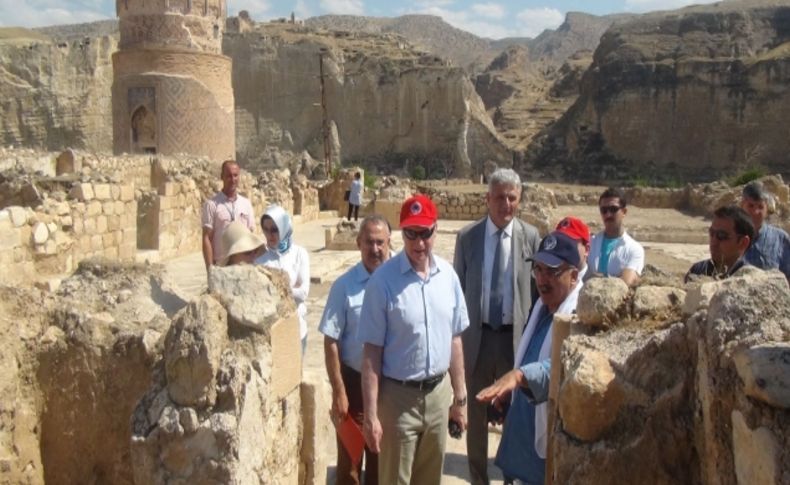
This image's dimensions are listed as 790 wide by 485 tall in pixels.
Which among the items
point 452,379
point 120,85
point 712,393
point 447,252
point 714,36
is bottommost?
point 447,252

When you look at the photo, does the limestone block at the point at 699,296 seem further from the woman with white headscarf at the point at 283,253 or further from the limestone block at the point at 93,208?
the limestone block at the point at 93,208

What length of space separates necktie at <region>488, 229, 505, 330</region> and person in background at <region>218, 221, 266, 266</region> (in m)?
1.27

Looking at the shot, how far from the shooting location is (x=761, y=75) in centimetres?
3772

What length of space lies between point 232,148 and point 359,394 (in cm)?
2209

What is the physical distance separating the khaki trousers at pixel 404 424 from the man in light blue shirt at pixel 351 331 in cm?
38

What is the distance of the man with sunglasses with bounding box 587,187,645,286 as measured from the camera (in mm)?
4164

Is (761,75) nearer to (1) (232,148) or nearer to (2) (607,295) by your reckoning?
(1) (232,148)

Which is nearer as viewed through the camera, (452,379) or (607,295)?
(607,295)

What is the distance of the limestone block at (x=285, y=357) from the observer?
2672 millimetres

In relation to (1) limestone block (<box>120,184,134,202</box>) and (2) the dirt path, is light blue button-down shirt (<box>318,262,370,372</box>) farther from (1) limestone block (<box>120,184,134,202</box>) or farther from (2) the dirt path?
(1) limestone block (<box>120,184,134,202</box>)

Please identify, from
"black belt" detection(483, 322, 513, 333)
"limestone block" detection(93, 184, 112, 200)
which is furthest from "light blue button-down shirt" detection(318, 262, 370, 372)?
"limestone block" detection(93, 184, 112, 200)

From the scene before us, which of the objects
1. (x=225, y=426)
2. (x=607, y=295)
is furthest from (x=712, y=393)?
(x=225, y=426)

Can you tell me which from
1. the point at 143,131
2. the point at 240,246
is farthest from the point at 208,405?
the point at 143,131

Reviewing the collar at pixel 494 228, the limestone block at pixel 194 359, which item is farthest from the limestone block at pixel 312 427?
the collar at pixel 494 228
